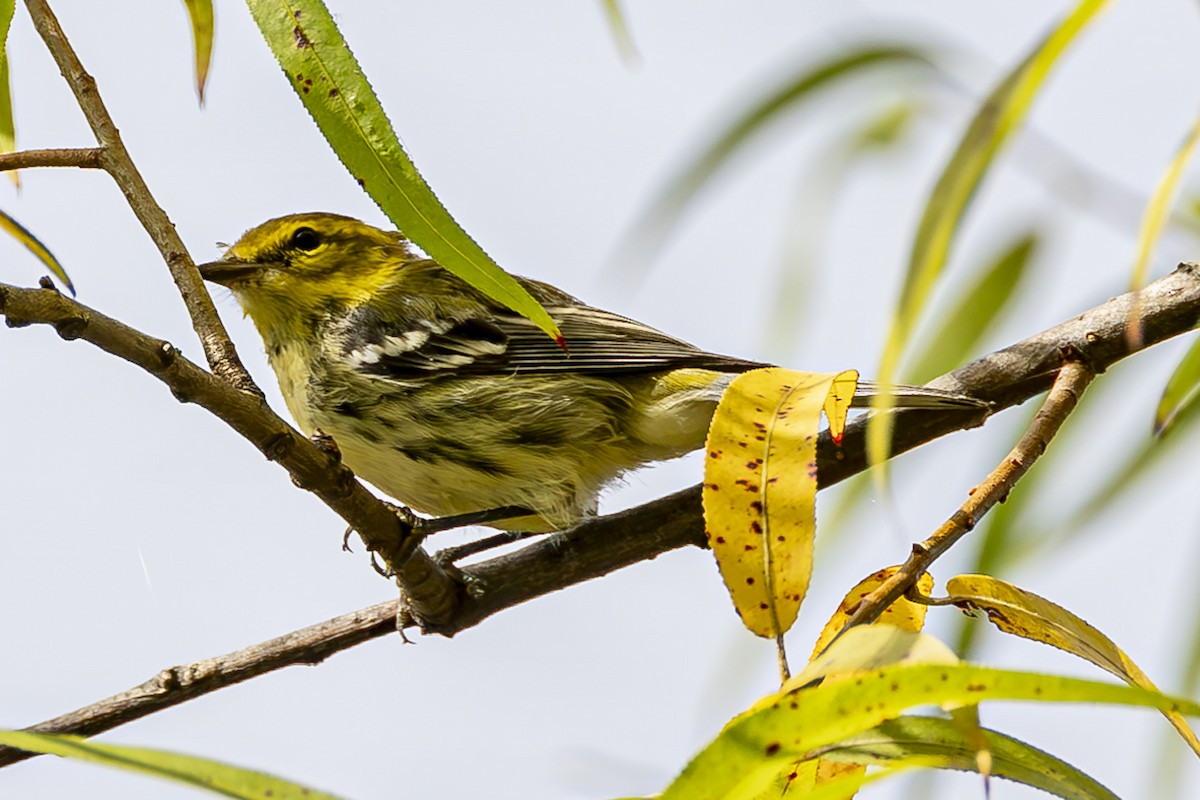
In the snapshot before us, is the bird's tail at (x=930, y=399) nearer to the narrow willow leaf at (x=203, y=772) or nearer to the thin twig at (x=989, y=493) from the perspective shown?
the thin twig at (x=989, y=493)

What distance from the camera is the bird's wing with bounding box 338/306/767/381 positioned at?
3057 mm

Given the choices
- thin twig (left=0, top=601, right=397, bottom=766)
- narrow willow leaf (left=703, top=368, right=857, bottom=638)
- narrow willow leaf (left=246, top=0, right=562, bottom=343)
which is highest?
narrow willow leaf (left=246, top=0, right=562, bottom=343)

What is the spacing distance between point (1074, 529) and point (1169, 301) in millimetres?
377

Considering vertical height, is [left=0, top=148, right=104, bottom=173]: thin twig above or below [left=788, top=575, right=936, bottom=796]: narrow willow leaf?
above

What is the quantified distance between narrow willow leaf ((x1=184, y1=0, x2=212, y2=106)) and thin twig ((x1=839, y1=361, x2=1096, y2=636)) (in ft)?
3.62

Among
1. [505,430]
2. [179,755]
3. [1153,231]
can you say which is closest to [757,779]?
[179,755]

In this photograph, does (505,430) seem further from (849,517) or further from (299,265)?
(849,517)

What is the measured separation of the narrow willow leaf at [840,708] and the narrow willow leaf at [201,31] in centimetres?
119

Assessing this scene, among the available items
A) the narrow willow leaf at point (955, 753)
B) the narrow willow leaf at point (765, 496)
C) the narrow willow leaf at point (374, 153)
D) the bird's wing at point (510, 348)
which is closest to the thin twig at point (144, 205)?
the narrow willow leaf at point (374, 153)

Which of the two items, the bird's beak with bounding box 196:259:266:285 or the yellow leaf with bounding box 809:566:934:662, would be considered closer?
the yellow leaf with bounding box 809:566:934:662

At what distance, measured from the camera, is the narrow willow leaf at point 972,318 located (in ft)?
6.76

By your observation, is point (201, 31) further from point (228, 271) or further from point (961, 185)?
point (228, 271)

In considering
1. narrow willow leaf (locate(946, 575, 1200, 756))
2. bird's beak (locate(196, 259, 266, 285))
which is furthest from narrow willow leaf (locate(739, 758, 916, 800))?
bird's beak (locate(196, 259, 266, 285))

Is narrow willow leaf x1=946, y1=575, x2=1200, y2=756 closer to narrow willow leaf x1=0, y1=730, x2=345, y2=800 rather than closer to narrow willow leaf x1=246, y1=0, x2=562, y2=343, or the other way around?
narrow willow leaf x1=246, y1=0, x2=562, y2=343
